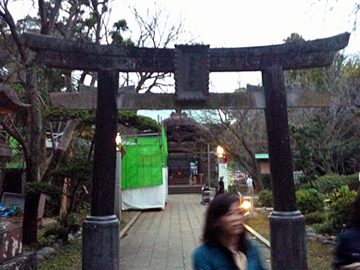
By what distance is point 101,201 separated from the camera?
7207 mm

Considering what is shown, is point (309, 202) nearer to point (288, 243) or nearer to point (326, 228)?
point (326, 228)

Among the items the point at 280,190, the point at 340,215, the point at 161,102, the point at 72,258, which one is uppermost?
the point at 161,102

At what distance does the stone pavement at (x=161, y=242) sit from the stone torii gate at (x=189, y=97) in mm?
1461

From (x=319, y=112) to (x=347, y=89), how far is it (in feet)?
7.01

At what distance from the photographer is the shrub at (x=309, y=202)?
47.0 ft

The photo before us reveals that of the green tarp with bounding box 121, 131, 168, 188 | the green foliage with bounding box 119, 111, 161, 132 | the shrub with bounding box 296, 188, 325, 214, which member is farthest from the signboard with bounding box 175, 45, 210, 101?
the green tarp with bounding box 121, 131, 168, 188

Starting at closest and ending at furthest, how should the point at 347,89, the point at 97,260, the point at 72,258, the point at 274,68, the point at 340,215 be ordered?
the point at 97,260, the point at 274,68, the point at 72,258, the point at 340,215, the point at 347,89

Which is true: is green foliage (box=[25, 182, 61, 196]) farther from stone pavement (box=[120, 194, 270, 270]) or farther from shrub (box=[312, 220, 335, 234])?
shrub (box=[312, 220, 335, 234])

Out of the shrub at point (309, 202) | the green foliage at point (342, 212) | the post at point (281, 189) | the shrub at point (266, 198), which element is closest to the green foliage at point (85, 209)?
the shrub at point (266, 198)

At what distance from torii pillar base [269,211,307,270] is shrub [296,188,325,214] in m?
7.55

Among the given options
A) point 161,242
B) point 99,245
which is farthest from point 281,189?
point 161,242

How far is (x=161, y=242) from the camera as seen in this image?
1076 cm

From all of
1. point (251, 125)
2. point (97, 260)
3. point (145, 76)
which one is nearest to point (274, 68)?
point (97, 260)

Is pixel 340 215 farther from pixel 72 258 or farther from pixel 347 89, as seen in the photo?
pixel 347 89
